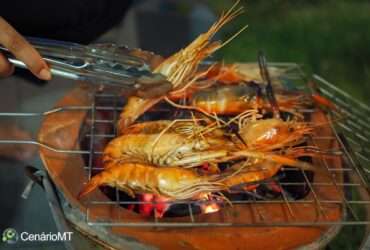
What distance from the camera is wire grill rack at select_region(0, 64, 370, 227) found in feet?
4.55

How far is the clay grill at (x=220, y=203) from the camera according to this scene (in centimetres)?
136

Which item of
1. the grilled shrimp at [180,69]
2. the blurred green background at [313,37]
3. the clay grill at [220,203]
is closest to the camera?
the clay grill at [220,203]

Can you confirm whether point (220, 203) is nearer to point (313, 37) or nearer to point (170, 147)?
point (170, 147)

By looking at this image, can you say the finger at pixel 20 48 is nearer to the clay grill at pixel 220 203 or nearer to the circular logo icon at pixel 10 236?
the clay grill at pixel 220 203

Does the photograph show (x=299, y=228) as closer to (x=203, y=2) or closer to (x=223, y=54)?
(x=223, y=54)

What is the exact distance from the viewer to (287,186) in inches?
61.9

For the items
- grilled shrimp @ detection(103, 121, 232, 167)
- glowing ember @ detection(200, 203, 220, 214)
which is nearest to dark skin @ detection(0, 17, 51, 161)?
grilled shrimp @ detection(103, 121, 232, 167)

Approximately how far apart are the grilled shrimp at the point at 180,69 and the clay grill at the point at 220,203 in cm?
9

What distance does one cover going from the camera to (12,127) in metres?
2.11

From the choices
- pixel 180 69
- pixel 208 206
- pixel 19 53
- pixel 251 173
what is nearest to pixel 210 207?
pixel 208 206

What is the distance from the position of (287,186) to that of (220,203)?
0.71 ft

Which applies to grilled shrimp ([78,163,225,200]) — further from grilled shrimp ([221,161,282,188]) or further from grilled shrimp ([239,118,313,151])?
grilled shrimp ([239,118,313,151])

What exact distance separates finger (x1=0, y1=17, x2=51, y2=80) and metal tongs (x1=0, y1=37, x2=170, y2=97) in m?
0.03

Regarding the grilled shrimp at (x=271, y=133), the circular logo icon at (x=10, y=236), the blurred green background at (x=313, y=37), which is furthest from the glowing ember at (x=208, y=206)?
the blurred green background at (x=313, y=37)
